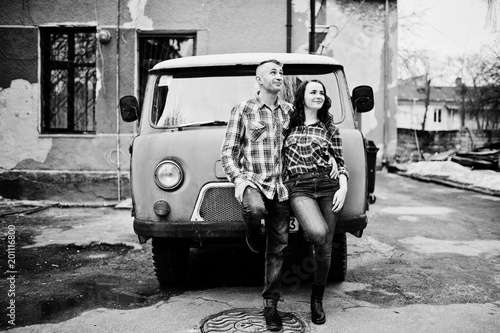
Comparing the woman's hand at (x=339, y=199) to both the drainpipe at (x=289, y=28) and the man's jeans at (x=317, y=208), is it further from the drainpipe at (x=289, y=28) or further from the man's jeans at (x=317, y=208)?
the drainpipe at (x=289, y=28)

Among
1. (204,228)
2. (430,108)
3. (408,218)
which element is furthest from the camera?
(430,108)

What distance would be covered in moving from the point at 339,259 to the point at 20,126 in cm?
749

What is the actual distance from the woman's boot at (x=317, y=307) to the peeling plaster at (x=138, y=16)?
7.34 m

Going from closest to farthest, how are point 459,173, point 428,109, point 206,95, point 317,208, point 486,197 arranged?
point 317,208
point 206,95
point 486,197
point 459,173
point 428,109

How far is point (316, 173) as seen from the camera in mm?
3143

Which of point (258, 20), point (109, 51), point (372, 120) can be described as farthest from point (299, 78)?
point (372, 120)

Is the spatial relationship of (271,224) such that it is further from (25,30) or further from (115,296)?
(25,30)

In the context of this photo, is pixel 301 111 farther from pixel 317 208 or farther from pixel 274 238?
pixel 274 238

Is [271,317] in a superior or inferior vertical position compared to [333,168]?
inferior

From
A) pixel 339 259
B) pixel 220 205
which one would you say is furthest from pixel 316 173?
pixel 339 259

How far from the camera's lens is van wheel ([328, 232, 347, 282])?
3.93m

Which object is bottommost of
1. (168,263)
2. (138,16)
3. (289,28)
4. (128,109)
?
(168,263)

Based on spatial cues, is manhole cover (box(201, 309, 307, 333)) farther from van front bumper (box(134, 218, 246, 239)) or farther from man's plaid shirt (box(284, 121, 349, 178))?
man's plaid shirt (box(284, 121, 349, 178))

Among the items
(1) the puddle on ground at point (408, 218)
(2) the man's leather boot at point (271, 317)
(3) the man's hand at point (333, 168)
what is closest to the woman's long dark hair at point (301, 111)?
(3) the man's hand at point (333, 168)
